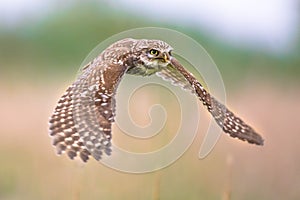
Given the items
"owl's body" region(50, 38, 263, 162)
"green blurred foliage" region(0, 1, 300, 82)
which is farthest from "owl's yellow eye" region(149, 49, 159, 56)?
"green blurred foliage" region(0, 1, 300, 82)

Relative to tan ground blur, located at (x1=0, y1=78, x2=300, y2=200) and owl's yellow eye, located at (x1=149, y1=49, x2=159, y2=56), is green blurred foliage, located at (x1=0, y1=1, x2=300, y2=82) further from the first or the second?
owl's yellow eye, located at (x1=149, y1=49, x2=159, y2=56)

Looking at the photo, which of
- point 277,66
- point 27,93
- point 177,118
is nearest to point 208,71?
point 177,118

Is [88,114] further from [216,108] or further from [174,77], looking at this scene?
[216,108]

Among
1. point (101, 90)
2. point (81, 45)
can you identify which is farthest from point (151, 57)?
point (81, 45)

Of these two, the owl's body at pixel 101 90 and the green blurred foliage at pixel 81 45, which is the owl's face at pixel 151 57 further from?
the green blurred foliage at pixel 81 45

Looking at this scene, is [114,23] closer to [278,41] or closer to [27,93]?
[27,93]

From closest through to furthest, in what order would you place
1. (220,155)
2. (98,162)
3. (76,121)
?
(76,121) < (98,162) < (220,155)
